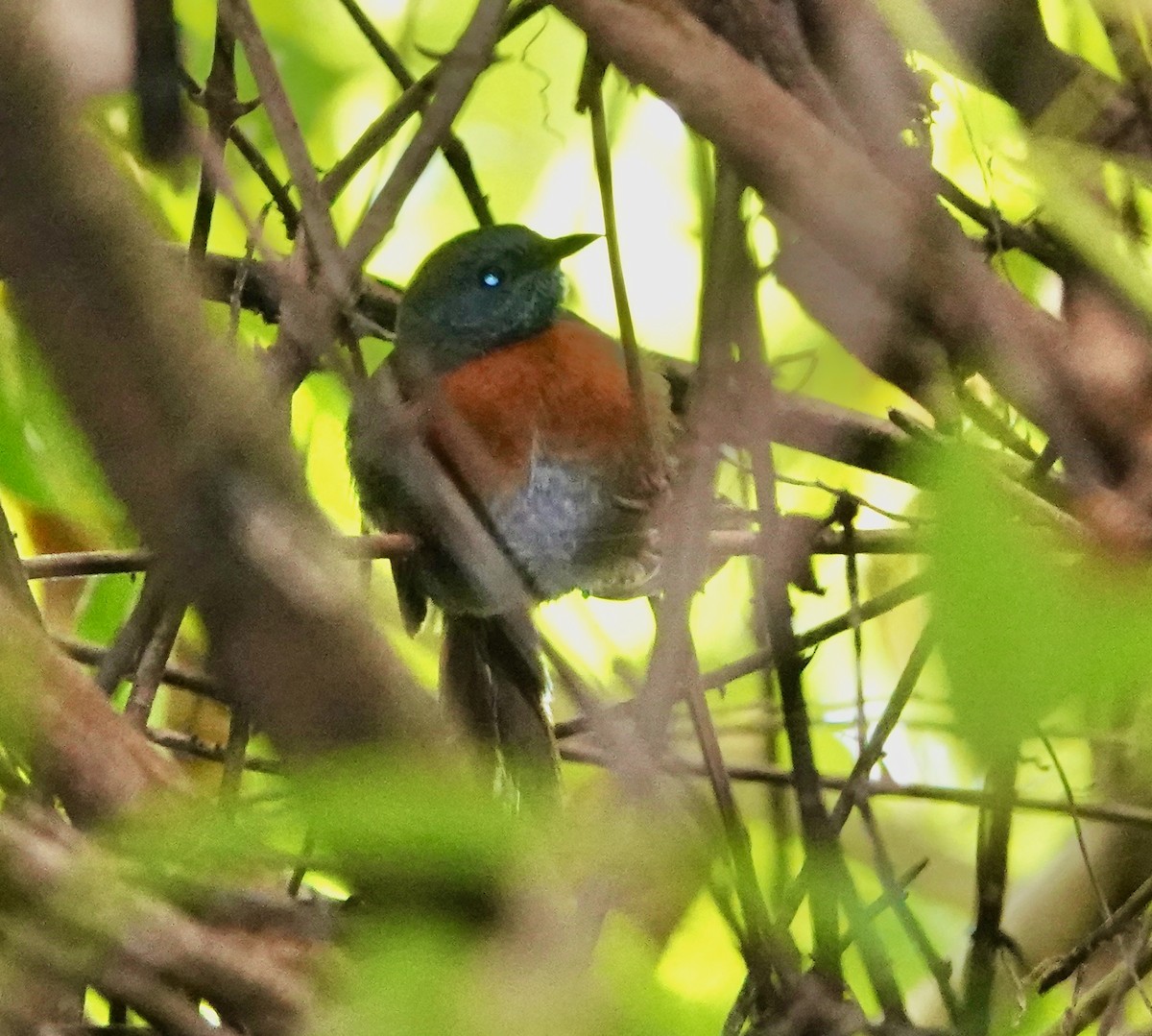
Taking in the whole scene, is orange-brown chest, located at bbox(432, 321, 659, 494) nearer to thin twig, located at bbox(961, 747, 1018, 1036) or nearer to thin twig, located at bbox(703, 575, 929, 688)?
thin twig, located at bbox(703, 575, 929, 688)

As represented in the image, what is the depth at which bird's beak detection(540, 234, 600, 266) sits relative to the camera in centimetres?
171

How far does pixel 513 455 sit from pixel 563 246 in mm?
343

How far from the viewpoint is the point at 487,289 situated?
1898 mm

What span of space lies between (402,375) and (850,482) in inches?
18.8

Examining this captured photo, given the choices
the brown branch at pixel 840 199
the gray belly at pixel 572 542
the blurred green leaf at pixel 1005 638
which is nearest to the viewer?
the blurred green leaf at pixel 1005 638

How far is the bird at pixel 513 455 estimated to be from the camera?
113 cm

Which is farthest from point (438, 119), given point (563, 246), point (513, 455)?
point (563, 246)

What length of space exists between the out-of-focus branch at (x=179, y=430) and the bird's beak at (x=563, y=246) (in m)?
1.25

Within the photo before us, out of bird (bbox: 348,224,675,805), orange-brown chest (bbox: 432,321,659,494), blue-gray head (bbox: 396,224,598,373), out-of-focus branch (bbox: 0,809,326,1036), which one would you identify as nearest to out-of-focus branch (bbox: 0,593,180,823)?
out-of-focus branch (bbox: 0,809,326,1036)

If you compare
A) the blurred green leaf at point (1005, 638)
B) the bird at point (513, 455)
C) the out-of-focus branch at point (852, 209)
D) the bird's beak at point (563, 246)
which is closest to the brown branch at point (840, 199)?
the out-of-focus branch at point (852, 209)

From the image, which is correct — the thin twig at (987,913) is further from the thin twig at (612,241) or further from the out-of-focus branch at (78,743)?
the out-of-focus branch at (78,743)

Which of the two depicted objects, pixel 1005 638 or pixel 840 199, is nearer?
pixel 1005 638

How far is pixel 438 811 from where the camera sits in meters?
0.37

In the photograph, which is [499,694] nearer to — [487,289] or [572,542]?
[572,542]
